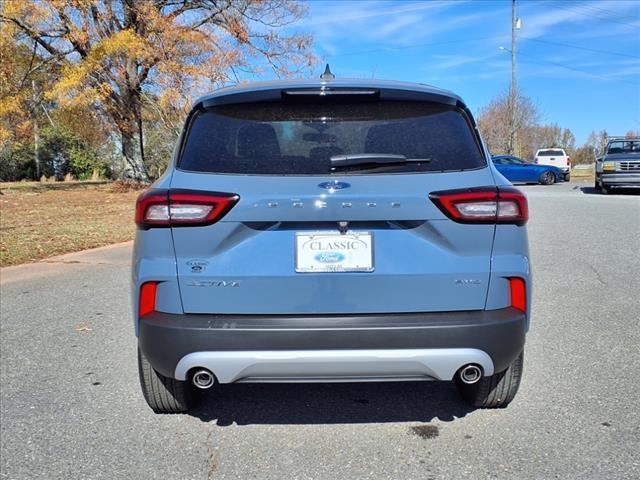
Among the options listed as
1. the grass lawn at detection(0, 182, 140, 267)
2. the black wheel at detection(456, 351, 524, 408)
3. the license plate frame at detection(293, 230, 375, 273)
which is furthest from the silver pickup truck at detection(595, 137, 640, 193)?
the license plate frame at detection(293, 230, 375, 273)

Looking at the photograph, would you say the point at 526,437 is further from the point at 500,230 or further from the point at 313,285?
the point at 313,285

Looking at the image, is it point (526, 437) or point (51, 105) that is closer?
point (526, 437)

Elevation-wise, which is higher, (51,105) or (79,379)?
(51,105)

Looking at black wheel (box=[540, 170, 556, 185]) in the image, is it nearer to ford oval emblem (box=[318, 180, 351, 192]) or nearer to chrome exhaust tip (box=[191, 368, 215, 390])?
ford oval emblem (box=[318, 180, 351, 192])

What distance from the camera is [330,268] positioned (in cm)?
254

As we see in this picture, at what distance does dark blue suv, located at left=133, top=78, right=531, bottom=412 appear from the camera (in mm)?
2527

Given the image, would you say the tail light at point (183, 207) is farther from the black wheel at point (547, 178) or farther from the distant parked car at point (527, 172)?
the black wheel at point (547, 178)

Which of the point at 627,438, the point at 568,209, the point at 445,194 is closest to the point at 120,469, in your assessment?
the point at 445,194

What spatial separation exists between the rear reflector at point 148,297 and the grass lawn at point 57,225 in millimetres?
6199

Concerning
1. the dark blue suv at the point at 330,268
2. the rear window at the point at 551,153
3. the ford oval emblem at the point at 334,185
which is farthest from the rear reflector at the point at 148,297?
the rear window at the point at 551,153

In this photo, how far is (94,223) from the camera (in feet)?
40.1

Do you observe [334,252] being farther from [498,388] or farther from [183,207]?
[498,388]

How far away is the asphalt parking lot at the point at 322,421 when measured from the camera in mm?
2746

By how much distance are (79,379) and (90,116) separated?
20.2 m
